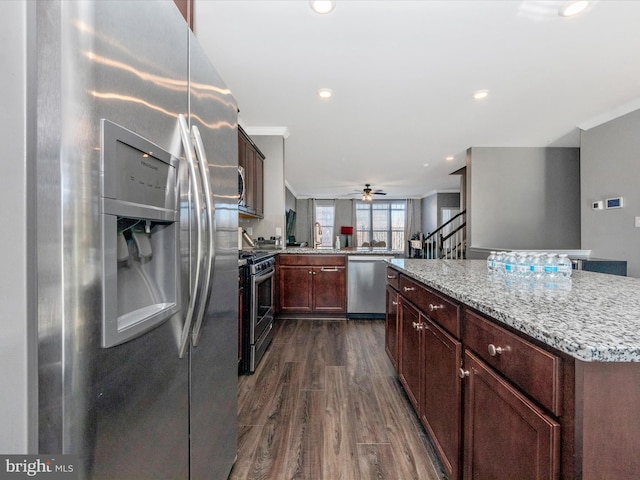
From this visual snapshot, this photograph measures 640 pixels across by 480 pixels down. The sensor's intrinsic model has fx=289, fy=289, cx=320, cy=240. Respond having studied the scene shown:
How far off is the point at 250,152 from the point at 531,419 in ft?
11.3

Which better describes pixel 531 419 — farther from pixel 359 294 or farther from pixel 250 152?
pixel 250 152

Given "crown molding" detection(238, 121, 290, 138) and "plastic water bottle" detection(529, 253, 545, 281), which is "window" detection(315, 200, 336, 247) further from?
"plastic water bottle" detection(529, 253, 545, 281)

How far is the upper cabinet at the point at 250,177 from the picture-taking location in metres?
3.12

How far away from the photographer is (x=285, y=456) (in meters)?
1.46

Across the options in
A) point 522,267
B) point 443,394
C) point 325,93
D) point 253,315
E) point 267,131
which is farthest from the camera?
point 267,131

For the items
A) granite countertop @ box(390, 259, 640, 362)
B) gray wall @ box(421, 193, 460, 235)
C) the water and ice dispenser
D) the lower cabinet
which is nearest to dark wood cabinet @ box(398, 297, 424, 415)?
the lower cabinet

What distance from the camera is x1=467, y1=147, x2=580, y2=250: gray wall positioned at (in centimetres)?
494

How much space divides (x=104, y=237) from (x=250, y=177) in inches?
120

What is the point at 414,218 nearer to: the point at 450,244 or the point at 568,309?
the point at 450,244

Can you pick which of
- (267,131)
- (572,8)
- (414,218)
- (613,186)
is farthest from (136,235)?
(414,218)

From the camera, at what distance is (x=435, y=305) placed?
1.35 meters

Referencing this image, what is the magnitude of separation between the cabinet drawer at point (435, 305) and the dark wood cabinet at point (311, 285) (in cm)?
197

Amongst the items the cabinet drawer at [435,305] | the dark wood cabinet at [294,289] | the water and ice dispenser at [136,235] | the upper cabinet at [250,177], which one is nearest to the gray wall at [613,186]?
the cabinet drawer at [435,305]

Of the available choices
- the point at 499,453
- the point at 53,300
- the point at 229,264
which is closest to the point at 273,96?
the point at 229,264
